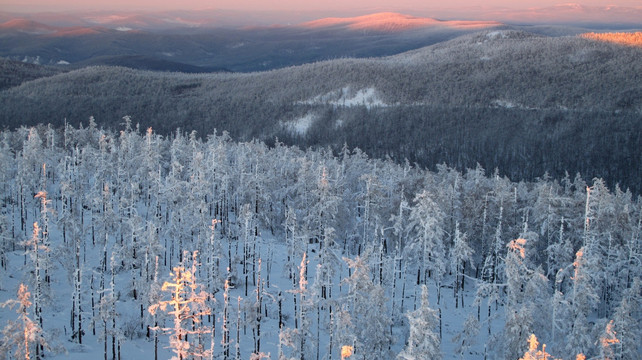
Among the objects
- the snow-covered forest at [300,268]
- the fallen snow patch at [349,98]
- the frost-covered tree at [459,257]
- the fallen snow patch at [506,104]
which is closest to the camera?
the snow-covered forest at [300,268]

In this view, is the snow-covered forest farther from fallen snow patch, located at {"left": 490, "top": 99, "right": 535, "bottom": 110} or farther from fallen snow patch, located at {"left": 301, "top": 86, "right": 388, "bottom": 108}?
fallen snow patch, located at {"left": 301, "top": 86, "right": 388, "bottom": 108}

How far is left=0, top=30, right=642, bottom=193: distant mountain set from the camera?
130000 mm

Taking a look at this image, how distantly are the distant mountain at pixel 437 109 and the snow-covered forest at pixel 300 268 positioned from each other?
230ft

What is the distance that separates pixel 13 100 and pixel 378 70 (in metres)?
115

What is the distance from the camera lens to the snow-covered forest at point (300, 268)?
29812 millimetres

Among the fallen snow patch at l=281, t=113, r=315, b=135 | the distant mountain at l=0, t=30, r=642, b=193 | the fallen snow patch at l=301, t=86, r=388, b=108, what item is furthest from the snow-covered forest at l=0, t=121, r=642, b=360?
the fallen snow patch at l=301, t=86, r=388, b=108

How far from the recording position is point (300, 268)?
42406mm

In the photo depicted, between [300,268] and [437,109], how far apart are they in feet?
423

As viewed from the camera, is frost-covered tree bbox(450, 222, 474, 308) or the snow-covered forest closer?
the snow-covered forest

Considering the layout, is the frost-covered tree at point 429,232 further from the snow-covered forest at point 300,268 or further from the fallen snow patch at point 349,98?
the fallen snow patch at point 349,98

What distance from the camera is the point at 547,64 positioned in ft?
600

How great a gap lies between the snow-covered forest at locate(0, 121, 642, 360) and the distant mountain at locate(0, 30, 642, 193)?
70.1 meters

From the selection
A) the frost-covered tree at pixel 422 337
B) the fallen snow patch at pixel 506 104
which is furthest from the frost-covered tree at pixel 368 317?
the fallen snow patch at pixel 506 104

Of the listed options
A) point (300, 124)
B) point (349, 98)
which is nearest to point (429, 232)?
point (300, 124)
